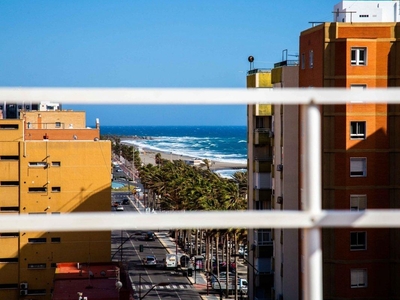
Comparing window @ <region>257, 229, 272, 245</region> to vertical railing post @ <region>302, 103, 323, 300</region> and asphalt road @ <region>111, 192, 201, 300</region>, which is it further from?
vertical railing post @ <region>302, 103, 323, 300</region>

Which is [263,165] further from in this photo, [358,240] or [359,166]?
[358,240]

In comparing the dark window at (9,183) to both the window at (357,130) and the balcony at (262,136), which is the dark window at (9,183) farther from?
the window at (357,130)

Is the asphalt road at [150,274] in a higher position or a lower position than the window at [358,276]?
lower

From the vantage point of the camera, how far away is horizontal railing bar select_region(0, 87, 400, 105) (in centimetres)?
208

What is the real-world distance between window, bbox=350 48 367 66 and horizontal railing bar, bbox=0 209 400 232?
23170 millimetres

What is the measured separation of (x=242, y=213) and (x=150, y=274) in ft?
197

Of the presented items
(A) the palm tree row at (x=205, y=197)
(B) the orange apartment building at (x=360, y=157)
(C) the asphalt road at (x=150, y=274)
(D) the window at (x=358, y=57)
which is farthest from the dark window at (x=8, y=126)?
(D) the window at (x=358, y=57)

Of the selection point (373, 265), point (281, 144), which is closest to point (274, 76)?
point (281, 144)

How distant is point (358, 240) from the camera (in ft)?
82.2

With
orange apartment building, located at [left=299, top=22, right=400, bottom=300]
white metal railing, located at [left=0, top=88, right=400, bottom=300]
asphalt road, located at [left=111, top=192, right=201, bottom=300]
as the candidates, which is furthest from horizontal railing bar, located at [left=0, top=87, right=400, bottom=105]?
A: asphalt road, located at [left=111, top=192, right=201, bottom=300]

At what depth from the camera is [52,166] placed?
154ft

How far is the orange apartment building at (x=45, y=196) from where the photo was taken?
45969 millimetres

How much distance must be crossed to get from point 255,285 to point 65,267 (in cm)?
1103

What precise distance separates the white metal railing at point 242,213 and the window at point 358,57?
75.9 feet
